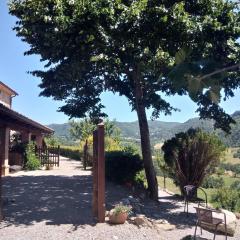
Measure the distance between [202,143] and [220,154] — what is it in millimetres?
847

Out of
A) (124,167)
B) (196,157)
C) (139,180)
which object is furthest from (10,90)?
(196,157)

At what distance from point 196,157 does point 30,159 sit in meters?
12.1

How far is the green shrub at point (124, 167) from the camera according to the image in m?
18.9

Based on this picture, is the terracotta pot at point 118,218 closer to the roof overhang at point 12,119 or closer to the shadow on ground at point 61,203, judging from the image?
the shadow on ground at point 61,203

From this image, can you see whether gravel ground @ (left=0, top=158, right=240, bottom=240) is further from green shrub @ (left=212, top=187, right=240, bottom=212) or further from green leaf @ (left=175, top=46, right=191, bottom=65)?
green leaf @ (left=175, top=46, right=191, bottom=65)

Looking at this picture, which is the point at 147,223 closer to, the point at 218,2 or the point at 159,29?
the point at 159,29

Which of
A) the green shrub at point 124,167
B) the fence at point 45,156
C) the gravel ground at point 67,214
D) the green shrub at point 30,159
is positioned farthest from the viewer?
the fence at point 45,156

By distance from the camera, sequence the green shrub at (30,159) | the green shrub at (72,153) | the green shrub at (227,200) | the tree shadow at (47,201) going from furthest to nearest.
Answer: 1. the green shrub at (72,153)
2. the green shrub at (30,159)
3. the green shrub at (227,200)
4. the tree shadow at (47,201)

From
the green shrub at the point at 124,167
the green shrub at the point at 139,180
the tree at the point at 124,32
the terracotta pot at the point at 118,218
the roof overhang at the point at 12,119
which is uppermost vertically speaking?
the tree at the point at 124,32

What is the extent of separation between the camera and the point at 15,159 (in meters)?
24.4

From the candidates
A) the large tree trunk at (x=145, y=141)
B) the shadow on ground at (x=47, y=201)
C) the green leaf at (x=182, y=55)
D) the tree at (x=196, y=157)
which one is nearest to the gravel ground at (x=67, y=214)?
the shadow on ground at (x=47, y=201)

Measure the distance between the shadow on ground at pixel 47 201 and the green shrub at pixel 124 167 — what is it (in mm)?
1320

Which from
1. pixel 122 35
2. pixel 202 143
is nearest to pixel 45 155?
pixel 202 143

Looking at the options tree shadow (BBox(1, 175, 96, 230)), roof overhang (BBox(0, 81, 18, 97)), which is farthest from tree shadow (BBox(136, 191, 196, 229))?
roof overhang (BBox(0, 81, 18, 97))
